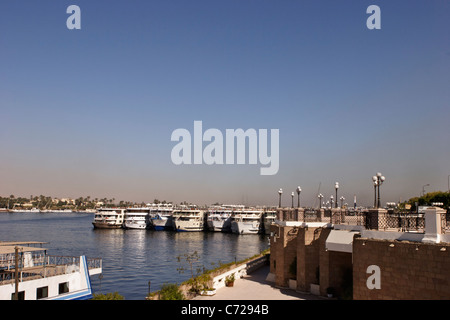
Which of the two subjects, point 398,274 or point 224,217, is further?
point 224,217

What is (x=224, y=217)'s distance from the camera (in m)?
108

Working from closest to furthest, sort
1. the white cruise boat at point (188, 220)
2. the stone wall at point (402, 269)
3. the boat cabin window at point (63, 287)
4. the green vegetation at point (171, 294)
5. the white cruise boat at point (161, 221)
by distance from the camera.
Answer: the stone wall at point (402, 269) < the green vegetation at point (171, 294) < the boat cabin window at point (63, 287) < the white cruise boat at point (188, 220) < the white cruise boat at point (161, 221)

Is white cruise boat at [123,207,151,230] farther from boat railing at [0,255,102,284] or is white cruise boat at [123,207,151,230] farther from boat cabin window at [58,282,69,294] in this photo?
boat cabin window at [58,282,69,294]

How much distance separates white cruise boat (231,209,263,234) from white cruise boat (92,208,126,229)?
3393cm

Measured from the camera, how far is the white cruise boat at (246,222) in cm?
10000

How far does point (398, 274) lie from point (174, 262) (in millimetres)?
40260

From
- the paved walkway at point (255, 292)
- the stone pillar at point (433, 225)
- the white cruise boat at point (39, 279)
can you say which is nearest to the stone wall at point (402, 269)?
the stone pillar at point (433, 225)

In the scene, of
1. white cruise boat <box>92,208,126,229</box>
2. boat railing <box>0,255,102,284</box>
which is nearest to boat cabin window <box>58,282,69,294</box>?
boat railing <box>0,255,102,284</box>

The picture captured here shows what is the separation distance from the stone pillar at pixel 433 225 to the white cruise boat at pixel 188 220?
3717 inches

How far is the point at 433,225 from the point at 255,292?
1099 centimetres

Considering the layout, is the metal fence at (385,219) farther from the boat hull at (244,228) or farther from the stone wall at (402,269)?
the boat hull at (244,228)

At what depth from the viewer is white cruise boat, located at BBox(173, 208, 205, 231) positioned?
104688 millimetres
